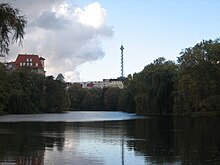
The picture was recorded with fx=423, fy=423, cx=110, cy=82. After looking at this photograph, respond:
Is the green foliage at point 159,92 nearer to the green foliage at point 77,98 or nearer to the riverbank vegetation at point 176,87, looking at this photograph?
the riverbank vegetation at point 176,87

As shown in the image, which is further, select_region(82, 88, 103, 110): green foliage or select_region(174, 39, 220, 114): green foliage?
select_region(82, 88, 103, 110): green foliage

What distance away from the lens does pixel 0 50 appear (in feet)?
33.1

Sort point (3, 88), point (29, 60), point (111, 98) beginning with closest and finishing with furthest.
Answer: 1. point (3, 88)
2. point (111, 98)
3. point (29, 60)

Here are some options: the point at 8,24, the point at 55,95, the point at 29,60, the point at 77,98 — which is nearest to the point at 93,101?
the point at 77,98

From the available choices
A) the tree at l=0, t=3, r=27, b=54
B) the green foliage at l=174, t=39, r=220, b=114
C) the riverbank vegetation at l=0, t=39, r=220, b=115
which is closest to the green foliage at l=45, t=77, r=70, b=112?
the riverbank vegetation at l=0, t=39, r=220, b=115

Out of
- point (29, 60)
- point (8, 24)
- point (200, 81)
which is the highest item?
point (29, 60)

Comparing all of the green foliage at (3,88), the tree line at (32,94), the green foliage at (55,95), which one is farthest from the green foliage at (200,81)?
the green foliage at (55,95)

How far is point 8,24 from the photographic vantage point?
958 cm

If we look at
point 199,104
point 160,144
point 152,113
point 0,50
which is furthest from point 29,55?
point 0,50

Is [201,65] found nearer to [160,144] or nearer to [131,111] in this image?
[131,111]

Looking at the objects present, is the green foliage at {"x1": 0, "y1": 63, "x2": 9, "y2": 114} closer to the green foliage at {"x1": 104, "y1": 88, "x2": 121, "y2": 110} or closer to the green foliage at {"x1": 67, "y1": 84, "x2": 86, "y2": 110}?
the green foliage at {"x1": 104, "y1": 88, "x2": 121, "y2": 110}

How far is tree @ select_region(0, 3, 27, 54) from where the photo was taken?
948 cm

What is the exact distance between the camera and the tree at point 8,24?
9484 mm

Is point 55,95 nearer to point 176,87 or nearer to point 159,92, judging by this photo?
point 159,92
